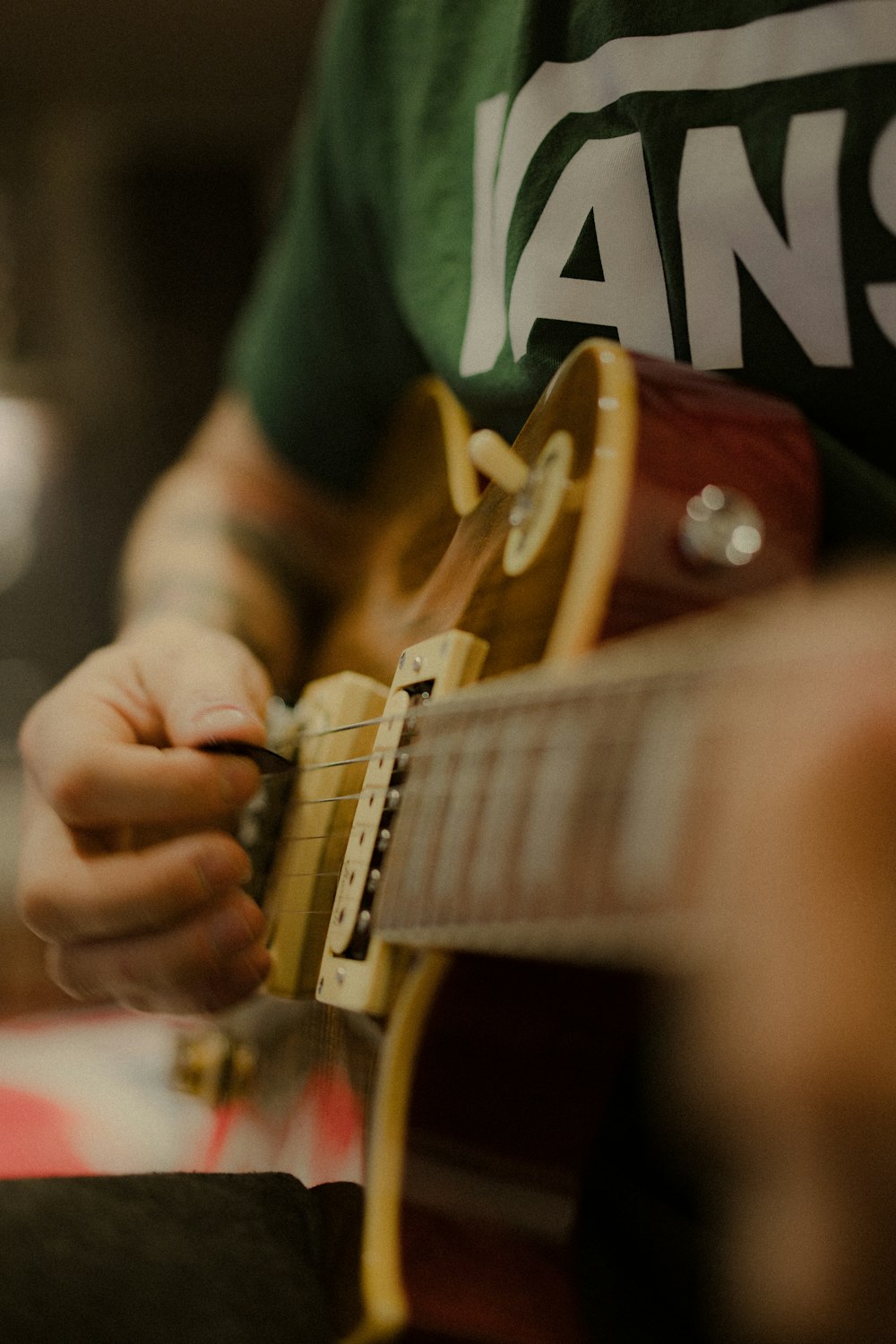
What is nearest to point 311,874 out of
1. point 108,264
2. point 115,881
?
point 115,881

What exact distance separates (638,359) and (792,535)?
100 mm

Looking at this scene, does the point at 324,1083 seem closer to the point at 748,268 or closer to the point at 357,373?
the point at 748,268

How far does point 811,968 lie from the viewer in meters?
0.24

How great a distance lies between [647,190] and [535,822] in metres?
0.37

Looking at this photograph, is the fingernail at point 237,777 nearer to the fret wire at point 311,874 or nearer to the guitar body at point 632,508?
the fret wire at point 311,874

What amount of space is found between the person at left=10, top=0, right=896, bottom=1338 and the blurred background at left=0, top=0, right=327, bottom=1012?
1.42 metres

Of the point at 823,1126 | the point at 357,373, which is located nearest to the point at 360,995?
the point at 823,1126

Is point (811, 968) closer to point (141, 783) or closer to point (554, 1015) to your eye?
point (554, 1015)

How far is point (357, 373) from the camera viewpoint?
95 centimetres

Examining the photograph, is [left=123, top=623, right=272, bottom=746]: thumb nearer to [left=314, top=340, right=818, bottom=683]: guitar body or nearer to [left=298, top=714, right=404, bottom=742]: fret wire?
[left=298, top=714, right=404, bottom=742]: fret wire

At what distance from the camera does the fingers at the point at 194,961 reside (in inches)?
22.9

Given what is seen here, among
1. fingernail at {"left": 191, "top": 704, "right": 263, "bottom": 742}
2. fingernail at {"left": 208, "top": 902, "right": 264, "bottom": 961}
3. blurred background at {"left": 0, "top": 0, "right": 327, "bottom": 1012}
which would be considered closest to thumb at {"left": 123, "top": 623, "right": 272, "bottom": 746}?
fingernail at {"left": 191, "top": 704, "right": 263, "bottom": 742}

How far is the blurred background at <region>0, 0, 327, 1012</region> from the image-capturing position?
219cm

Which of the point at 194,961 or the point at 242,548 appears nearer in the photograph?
the point at 194,961
